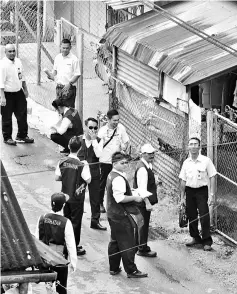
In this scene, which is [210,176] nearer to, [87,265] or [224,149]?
[224,149]

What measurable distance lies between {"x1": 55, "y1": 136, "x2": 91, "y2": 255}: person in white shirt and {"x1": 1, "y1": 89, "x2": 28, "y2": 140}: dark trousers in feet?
13.8

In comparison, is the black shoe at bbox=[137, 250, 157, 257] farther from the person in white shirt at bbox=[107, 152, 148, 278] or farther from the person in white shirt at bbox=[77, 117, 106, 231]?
the person in white shirt at bbox=[77, 117, 106, 231]

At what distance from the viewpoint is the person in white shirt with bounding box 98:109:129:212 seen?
48.2ft

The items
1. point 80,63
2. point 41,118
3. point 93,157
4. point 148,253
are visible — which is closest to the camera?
point 148,253

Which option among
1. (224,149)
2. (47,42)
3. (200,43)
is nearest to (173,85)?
(200,43)

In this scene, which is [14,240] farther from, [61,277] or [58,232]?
[58,232]

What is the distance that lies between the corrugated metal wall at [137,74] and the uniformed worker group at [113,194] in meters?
1.38

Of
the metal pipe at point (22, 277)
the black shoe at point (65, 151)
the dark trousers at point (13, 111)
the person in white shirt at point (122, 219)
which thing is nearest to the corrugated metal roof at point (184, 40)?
→ the dark trousers at point (13, 111)

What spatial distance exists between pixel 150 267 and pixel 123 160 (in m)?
1.62

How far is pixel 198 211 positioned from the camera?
14.1 metres

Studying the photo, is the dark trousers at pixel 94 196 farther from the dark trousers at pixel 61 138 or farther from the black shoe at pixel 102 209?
the dark trousers at pixel 61 138

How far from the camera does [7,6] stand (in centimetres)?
2139

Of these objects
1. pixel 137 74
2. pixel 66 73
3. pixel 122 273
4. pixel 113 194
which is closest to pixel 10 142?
pixel 66 73

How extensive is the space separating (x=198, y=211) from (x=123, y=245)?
1.65 meters
